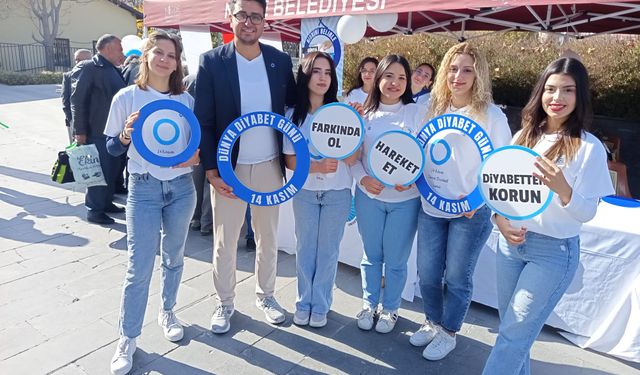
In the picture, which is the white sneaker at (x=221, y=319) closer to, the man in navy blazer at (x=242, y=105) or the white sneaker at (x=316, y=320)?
the man in navy blazer at (x=242, y=105)

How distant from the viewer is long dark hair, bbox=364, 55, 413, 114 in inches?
102

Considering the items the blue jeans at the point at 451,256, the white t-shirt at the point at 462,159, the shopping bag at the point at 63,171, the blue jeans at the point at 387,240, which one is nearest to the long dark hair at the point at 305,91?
the blue jeans at the point at 387,240

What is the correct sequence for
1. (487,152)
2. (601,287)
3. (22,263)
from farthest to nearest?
(22,263), (601,287), (487,152)

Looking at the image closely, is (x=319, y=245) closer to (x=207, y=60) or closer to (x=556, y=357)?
(x=207, y=60)

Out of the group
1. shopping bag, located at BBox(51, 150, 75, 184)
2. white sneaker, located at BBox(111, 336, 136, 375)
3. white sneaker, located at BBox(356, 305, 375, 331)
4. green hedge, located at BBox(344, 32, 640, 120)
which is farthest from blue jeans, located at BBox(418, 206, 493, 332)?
green hedge, located at BBox(344, 32, 640, 120)

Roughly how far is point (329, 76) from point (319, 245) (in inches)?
39.3

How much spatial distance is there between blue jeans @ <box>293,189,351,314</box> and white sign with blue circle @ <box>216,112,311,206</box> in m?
0.19

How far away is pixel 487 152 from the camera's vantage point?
2.27 meters

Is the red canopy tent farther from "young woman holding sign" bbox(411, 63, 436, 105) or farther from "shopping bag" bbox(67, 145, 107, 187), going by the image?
"shopping bag" bbox(67, 145, 107, 187)

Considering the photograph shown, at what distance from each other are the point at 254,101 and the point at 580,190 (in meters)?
1.66

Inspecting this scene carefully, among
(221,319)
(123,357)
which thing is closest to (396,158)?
(221,319)

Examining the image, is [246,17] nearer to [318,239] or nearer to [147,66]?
[147,66]

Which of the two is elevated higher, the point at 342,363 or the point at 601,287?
Result: the point at 601,287

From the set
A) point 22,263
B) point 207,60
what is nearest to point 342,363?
point 207,60
